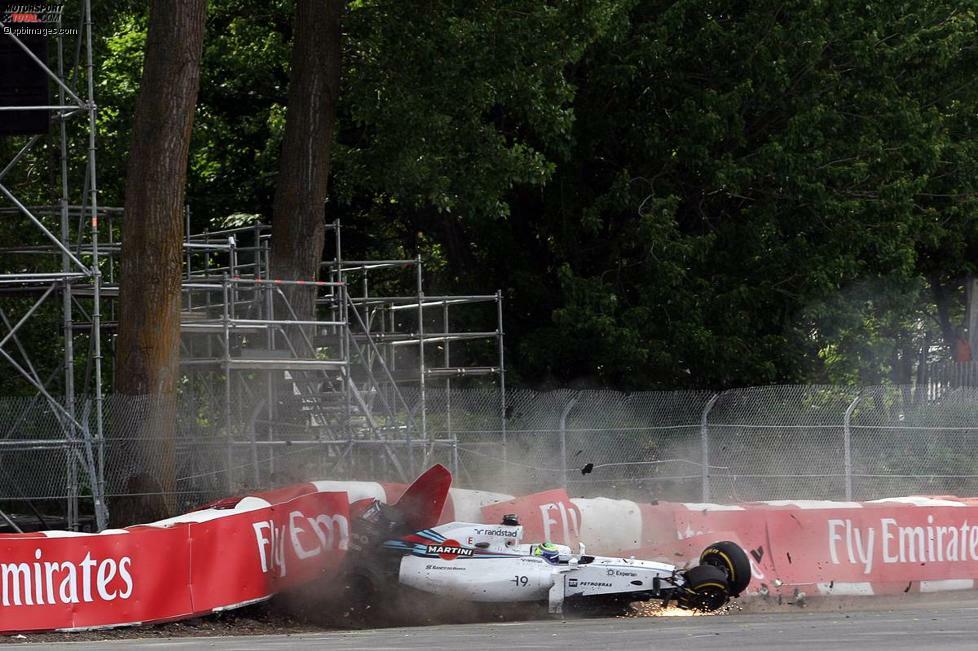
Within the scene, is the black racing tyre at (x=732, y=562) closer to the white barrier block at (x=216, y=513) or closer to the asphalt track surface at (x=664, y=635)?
the asphalt track surface at (x=664, y=635)

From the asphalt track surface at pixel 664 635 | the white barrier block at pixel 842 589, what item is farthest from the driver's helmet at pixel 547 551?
the white barrier block at pixel 842 589

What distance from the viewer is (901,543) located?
57.9 ft

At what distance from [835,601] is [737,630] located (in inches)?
144

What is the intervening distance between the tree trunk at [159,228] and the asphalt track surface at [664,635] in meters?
5.36

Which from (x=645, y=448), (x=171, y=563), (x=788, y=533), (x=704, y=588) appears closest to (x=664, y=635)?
(x=704, y=588)

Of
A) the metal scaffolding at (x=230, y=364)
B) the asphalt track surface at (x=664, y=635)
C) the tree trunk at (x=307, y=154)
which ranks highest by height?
the tree trunk at (x=307, y=154)

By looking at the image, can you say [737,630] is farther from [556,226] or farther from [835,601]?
[556,226]

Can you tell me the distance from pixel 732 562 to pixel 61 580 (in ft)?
23.2

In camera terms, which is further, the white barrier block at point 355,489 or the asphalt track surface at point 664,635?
the white barrier block at point 355,489

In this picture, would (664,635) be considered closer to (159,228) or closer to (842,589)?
(842,589)

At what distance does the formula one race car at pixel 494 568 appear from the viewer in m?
15.6

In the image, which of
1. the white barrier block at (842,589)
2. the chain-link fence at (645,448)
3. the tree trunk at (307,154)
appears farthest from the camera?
the tree trunk at (307,154)

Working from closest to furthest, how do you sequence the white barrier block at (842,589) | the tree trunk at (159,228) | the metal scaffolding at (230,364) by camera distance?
the white barrier block at (842,589) → the metal scaffolding at (230,364) → the tree trunk at (159,228)

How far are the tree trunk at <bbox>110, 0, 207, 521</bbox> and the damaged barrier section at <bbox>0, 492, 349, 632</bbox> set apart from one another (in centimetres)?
338
